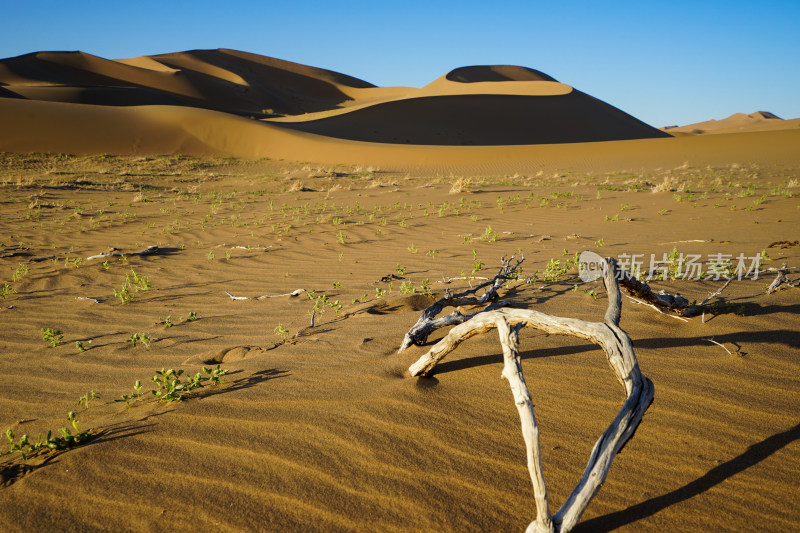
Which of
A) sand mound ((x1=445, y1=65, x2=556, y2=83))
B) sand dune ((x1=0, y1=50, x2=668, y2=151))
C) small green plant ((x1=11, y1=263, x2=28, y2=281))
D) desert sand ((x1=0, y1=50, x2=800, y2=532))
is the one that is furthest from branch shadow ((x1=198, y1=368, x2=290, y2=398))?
sand mound ((x1=445, y1=65, x2=556, y2=83))

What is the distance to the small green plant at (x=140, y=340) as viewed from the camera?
11.3 ft

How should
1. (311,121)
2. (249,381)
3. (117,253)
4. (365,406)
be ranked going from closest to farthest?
(365,406) → (249,381) → (117,253) → (311,121)

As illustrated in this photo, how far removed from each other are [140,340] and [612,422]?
3267mm

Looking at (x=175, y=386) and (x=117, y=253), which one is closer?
(x=175, y=386)

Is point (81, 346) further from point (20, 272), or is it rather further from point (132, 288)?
point (20, 272)

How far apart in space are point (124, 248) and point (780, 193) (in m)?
12.0

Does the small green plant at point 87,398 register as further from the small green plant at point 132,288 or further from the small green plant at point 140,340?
the small green plant at point 132,288

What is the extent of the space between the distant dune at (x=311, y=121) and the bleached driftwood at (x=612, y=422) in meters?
21.1

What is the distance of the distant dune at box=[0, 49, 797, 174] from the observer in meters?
Result: 25.2

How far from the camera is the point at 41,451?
2096mm

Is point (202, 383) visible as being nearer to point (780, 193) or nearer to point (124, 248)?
point (124, 248)

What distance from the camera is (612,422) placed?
1.50 meters

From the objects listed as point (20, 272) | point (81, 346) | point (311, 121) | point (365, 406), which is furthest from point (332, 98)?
point (365, 406)

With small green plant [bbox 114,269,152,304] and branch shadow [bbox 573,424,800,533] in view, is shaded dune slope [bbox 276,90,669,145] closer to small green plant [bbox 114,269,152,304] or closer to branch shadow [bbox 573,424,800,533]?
small green plant [bbox 114,269,152,304]
